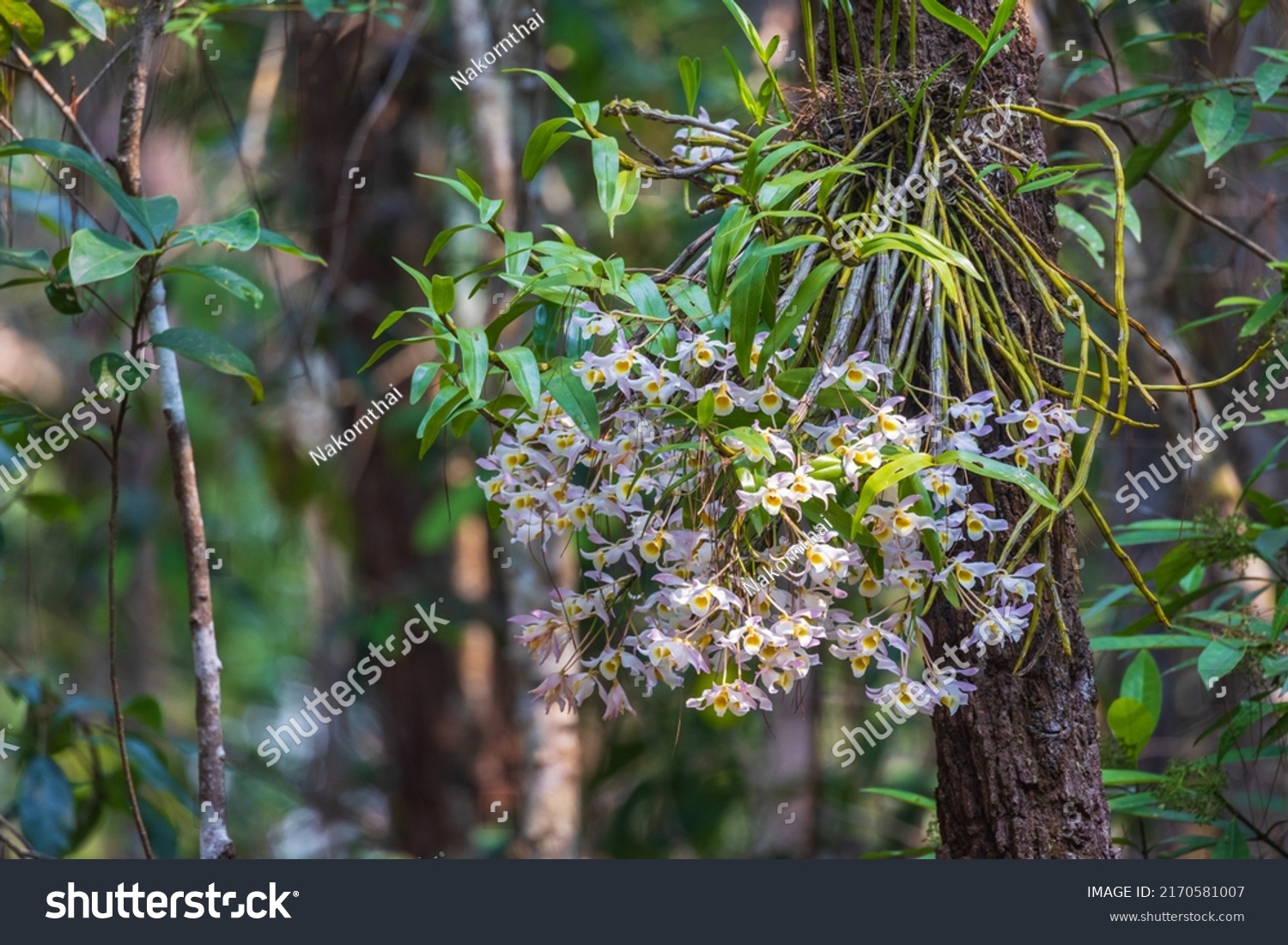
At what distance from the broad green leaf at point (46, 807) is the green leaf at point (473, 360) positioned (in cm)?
144

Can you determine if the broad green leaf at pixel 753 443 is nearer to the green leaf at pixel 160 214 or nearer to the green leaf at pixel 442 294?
the green leaf at pixel 442 294

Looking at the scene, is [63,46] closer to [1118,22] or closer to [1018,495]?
[1018,495]

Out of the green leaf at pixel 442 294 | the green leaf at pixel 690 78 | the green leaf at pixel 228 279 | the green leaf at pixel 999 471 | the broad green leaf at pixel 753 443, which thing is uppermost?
the green leaf at pixel 228 279

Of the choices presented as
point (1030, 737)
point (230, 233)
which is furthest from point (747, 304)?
point (230, 233)

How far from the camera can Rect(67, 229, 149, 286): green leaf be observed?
3.95 ft

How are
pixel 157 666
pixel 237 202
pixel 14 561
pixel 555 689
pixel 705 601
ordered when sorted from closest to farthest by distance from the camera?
1. pixel 705 601
2. pixel 555 689
3. pixel 237 202
4. pixel 14 561
5. pixel 157 666

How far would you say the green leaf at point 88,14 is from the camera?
1339 millimetres

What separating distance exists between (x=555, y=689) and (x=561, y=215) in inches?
119

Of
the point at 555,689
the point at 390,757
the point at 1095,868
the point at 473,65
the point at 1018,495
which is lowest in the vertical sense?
the point at 1095,868

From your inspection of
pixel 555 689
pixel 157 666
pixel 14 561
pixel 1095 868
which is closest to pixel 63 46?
pixel 555 689

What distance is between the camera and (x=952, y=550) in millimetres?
995

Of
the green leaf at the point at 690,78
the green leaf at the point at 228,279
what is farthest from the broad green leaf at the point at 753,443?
the green leaf at the point at 228,279

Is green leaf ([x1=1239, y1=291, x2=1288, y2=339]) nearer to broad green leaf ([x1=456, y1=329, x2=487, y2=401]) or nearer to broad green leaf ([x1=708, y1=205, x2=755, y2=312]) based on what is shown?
broad green leaf ([x1=708, y1=205, x2=755, y2=312])

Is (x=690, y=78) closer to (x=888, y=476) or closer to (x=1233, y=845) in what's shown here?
(x=888, y=476)
